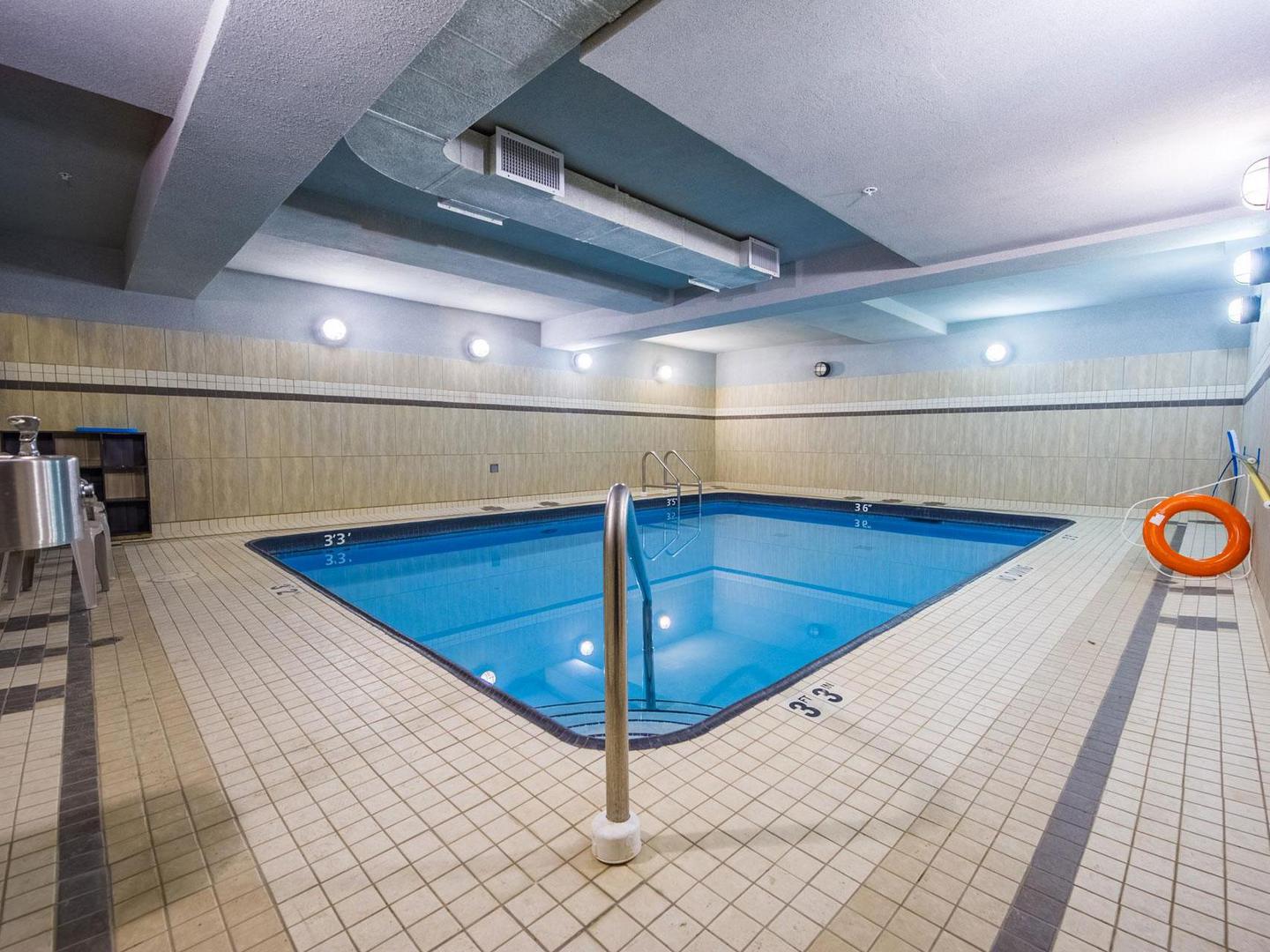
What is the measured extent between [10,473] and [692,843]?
6.76 ft

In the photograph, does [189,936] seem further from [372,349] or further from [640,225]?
[372,349]

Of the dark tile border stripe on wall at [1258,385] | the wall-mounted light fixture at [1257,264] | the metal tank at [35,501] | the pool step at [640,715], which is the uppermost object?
the wall-mounted light fixture at [1257,264]

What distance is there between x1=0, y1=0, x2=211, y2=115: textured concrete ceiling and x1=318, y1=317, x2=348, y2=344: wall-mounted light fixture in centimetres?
376

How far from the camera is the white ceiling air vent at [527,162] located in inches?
120

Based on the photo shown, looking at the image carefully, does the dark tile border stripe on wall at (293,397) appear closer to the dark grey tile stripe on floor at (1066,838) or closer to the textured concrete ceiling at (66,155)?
the textured concrete ceiling at (66,155)

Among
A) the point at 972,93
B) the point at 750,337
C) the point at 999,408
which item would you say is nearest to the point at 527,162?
the point at 972,93

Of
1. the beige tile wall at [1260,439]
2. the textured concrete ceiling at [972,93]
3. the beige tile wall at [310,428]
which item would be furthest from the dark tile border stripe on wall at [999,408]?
the textured concrete ceiling at [972,93]

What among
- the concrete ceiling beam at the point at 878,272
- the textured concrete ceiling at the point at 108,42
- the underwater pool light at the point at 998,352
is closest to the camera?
the textured concrete ceiling at the point at 108,42

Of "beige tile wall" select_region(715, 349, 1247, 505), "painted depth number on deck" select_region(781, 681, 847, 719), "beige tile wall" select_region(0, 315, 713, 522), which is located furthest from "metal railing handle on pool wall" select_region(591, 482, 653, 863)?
"beige tile wall" select_region(715, 349, 1247, 505)

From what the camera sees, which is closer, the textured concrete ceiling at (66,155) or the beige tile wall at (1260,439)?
the textured concrete ceiling at (66,155)

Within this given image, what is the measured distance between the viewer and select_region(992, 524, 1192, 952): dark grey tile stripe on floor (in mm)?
1044

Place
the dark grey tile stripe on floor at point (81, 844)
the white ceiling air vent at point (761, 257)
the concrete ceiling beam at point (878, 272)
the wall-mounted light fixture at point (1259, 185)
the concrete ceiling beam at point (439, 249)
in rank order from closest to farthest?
the dark grey tile stripe on floor at point (81, 844)
the wall-mounted light fixture at point (1259, 185)
the concrete ceiling beam at point (878, 272)
the concrete ceiling beam at point (439, 249)
the white ceiling air vent at point (761, 257)

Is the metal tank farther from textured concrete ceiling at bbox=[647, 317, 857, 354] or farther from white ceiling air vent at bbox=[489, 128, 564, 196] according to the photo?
textured concrete ceiling at bbox=[647, 317, 857, 354]

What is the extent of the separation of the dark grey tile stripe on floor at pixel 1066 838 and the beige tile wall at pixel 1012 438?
19.8ft
